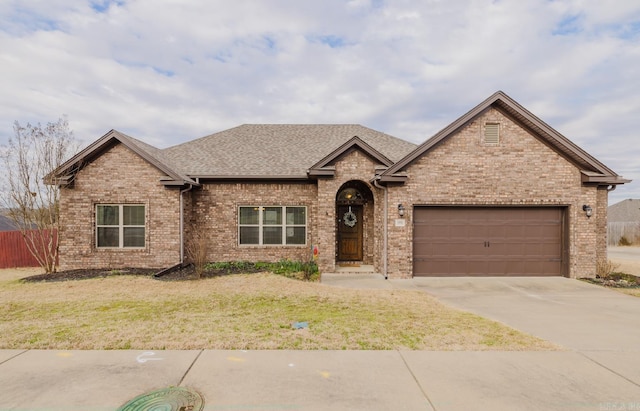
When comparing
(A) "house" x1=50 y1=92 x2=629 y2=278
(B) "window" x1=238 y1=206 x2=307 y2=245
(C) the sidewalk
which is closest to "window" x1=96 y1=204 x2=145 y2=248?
(A) "house" x1=50 y1=92 x2=629 y2=278

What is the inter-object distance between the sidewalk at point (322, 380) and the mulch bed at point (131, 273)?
6069 mm

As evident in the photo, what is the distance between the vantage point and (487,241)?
11.4 m

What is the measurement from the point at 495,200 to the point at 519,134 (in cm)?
245

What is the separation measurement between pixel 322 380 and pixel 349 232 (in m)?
9.54

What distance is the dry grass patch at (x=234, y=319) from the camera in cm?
531

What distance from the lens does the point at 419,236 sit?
11375mm

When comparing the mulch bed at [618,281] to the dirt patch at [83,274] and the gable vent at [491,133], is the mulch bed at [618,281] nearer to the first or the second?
the gable vent at [491,133]

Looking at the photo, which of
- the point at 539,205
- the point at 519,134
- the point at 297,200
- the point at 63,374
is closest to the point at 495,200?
the point at 539,205

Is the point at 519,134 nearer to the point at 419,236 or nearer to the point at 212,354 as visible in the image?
the point at 419,236

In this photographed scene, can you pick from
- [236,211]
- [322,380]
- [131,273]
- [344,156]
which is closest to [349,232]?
[344,156]

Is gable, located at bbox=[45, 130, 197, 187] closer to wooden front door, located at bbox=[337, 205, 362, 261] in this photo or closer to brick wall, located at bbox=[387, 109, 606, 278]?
wooden front door, located at bbox=[337, 205, 362, 261]

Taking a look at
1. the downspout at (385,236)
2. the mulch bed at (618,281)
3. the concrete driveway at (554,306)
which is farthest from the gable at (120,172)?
the mulch bed at (618,281)

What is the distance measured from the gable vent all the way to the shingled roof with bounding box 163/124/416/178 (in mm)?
3543

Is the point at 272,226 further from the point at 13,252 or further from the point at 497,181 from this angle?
the point at 13,252
